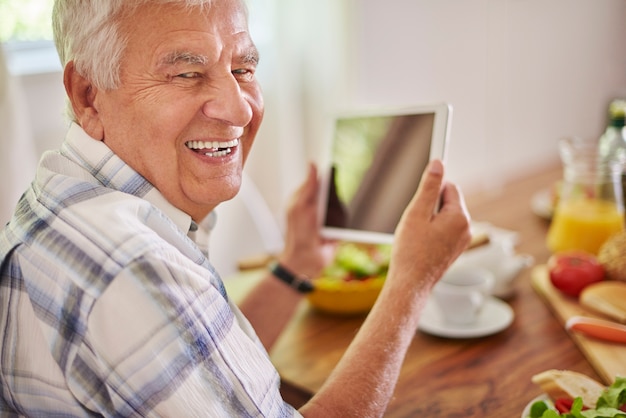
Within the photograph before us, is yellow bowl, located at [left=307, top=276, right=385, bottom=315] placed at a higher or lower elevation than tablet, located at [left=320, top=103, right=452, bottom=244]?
lower

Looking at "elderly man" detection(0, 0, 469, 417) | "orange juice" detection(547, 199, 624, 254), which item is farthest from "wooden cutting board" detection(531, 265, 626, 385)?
"elderly man" detection(0, 0, 469, 417)

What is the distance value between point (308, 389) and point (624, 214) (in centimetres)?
96

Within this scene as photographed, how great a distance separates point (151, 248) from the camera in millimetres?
665

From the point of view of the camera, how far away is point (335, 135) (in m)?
1.32

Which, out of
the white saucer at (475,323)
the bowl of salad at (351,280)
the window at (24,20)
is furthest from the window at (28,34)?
the white saucer at (475,323)

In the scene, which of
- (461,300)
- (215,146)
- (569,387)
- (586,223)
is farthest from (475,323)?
(215,146)

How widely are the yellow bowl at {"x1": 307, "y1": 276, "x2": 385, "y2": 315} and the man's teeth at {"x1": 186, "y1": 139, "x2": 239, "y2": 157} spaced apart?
47cm

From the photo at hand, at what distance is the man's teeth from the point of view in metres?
0.85

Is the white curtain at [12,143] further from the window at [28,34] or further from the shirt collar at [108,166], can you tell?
the shirt collar at [108,166]

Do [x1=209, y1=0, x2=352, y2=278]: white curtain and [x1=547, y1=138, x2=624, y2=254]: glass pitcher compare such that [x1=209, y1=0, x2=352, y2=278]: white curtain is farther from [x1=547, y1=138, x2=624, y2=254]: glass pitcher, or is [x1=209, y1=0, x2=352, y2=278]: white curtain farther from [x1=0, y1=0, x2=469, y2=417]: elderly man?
[x1=0, y1=0, x2=469, y2=417]: elderly man

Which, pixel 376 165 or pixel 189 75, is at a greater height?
pixel 189 75

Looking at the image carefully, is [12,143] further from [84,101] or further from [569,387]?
[569,387]

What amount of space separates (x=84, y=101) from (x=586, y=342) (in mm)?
906

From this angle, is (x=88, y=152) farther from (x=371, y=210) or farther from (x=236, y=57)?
(x=371, y=210)
